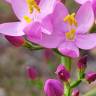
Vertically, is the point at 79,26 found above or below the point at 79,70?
above

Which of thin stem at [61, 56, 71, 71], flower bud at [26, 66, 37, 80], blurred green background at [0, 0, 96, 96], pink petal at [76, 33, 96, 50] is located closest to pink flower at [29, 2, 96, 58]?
pink petal at [76, 33, 96, 50]

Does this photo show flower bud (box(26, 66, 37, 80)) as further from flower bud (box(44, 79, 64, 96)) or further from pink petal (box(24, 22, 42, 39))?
pink petal (box(24, 22, 42, 39))

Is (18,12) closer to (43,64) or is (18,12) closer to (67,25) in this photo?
(67,25)

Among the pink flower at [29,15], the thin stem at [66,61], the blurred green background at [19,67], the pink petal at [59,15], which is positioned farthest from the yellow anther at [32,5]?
the blurred green background at [19,67]

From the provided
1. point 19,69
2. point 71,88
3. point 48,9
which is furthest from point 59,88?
point 19,69

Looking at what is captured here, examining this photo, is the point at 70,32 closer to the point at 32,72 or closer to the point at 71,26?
the point at 71,26

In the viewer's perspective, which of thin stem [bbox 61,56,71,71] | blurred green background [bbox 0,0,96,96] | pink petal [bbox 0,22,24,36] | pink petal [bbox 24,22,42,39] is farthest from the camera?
blurred green background [bbox 0,0,96,96]

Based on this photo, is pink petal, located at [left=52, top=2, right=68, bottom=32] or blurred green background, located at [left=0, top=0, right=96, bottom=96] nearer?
pink petal, located at [left=52, top=2, right=68, bottom=32]
